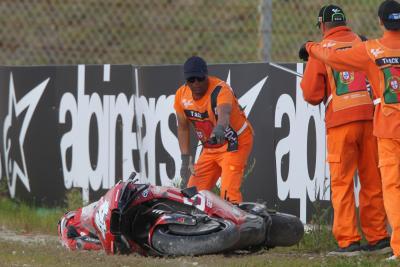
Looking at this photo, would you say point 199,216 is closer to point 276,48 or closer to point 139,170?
point 139,170

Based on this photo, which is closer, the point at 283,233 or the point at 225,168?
the point at 283,233

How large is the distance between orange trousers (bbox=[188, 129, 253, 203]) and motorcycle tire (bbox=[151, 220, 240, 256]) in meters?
1.57

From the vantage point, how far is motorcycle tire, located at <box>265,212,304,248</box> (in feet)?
33.7

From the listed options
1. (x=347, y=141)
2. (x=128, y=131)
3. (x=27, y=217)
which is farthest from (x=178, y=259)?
(x=27, y=217)

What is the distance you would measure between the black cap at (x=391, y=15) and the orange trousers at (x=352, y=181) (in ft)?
3.76

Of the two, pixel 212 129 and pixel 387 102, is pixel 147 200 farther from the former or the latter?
pixel 387 102

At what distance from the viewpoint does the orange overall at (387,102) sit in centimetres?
924

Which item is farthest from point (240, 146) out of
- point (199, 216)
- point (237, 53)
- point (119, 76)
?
point (237, 53)

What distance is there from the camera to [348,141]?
1015 centimetres

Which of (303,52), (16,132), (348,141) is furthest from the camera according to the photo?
(16,132)

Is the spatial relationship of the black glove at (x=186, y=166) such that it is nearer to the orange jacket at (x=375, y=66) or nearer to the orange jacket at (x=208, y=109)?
the orange jacket at (x=208, y=109)

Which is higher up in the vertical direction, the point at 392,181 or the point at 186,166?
the point at 392,181

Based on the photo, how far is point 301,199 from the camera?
12.3 m

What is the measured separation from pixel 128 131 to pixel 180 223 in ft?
14.0
